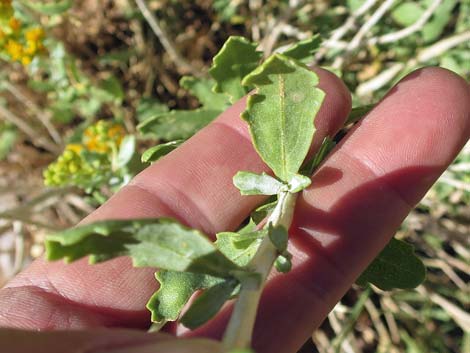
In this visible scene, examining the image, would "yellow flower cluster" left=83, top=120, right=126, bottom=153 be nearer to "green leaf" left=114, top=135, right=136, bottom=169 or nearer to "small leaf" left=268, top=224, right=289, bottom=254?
"green leaf" left=114, top=135, right=136, bottom=169

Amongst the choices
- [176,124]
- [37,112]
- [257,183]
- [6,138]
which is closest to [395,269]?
[257,183]

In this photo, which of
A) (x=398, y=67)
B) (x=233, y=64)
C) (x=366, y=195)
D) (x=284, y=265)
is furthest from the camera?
(x=398, y=67)

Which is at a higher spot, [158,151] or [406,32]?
[158,151]

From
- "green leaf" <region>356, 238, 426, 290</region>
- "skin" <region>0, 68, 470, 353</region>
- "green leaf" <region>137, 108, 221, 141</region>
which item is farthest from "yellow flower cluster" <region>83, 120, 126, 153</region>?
"green leaf" <region>356, 238, 426, 290</region>

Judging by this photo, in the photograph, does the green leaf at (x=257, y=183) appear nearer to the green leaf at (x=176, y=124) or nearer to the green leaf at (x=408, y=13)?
the green leaf at (x=176, y=124)

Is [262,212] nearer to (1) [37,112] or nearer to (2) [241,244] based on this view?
(2) [241,244]

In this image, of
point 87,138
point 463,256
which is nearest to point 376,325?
point 463,256

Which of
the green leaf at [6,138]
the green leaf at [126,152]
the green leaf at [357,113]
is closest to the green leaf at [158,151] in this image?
the green leaf at [126,152]
